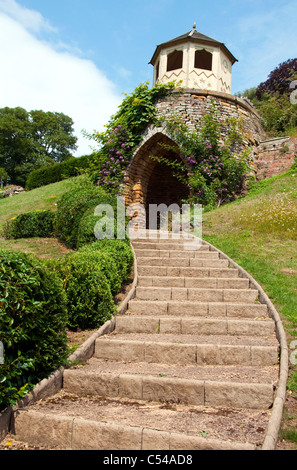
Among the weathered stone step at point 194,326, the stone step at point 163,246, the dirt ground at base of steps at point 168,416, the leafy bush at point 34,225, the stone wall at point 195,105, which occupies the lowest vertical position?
the dirt ground at base of steps at point 168,416

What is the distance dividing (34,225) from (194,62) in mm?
8797

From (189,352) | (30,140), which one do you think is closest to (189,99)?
(189,352)

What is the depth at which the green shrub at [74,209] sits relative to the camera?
901 centimetres

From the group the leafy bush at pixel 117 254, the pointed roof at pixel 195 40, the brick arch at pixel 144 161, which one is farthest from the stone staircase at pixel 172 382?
the pointed roof at pixel 195 40

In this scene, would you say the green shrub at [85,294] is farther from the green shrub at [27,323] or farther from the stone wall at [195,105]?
the stone wall at [195,105]

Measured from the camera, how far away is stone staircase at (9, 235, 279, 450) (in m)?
2.71

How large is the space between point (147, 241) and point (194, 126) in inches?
237

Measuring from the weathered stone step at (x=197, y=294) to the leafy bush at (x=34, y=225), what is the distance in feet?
18.6

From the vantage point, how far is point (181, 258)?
297 inches

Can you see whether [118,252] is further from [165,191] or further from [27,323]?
[165,191]

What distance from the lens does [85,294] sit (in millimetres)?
4719

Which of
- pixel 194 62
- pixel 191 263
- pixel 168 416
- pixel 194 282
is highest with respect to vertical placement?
pixel 194 62

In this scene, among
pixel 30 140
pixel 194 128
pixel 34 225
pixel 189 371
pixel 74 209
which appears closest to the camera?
pixel 189 371

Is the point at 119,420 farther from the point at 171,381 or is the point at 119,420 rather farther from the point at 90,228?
the point at 90,228
